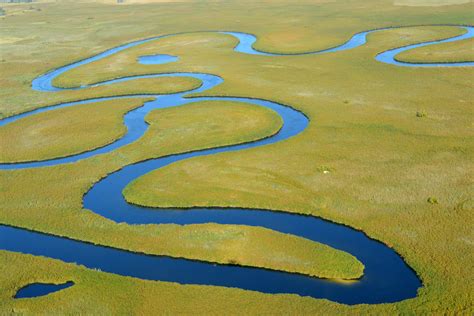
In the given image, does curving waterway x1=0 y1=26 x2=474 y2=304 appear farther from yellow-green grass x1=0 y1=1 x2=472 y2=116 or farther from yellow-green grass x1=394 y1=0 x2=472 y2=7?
yellow-green grass x1=394 y1=0 x2=472 y2=7

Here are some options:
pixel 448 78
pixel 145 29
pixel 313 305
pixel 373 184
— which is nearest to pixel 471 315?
pixel 313 305

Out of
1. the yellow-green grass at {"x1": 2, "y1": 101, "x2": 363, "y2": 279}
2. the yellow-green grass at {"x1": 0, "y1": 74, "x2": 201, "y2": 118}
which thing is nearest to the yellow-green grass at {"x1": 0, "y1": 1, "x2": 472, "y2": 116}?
the yellow-green grass at {"x1": 0, "y1": 74, "x2": 201, "y2": 118}

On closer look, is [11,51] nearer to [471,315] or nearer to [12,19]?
[12,19]

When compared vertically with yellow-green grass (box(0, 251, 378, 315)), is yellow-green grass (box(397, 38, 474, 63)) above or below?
above

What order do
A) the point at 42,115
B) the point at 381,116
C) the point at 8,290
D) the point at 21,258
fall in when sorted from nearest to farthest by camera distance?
the point at 8,290, the point at 21,258, the point at 381,116, the point at 42,115

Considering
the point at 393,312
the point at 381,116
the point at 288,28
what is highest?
the point at 288,28

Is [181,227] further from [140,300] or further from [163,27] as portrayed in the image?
[163,27]

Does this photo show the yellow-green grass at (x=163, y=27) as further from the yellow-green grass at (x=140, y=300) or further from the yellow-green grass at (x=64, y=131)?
the yellow-green grass at (x=140, y=300)
